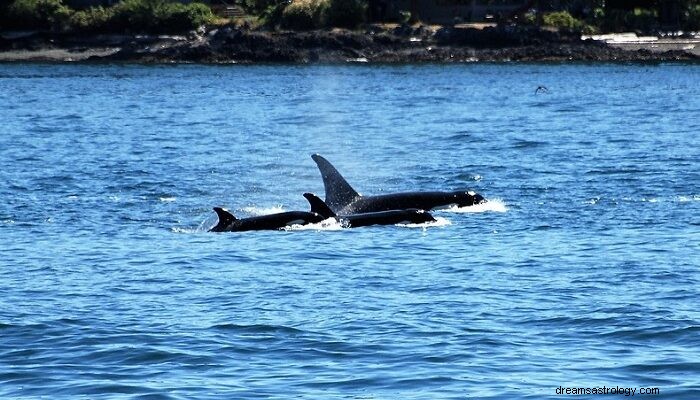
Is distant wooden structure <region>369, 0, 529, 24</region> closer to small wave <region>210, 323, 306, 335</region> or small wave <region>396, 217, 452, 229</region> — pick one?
small wave <region>396, 217, 452, 229</region>

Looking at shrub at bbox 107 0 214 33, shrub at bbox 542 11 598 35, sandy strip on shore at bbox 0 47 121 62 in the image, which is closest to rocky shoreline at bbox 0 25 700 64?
sandy strip on shore at bbox 0 47 121 62

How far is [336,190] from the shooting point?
3080 cm

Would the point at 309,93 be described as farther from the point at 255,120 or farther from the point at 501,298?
→ the point at 501,298

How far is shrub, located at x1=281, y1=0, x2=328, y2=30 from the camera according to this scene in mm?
134375

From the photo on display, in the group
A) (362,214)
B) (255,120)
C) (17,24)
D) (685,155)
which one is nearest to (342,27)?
(17,24)

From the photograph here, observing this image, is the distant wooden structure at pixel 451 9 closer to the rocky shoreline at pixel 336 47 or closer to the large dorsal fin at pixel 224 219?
the rocky shoreline at pixel 336 47

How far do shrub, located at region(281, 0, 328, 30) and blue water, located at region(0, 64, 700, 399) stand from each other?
81.2 metres

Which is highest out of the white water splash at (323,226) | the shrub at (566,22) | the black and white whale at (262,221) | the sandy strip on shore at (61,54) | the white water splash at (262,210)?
the black and white whale at (262,221)

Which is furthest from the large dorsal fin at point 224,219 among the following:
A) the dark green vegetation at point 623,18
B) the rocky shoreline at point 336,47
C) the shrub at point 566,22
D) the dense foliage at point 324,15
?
the dense foliage at point 324,15

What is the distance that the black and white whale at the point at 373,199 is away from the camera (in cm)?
3036

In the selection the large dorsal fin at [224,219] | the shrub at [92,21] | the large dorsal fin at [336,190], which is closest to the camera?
the large dorsal fin at [224,219]

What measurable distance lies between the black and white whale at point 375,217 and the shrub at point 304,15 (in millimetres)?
106652

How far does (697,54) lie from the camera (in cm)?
12356

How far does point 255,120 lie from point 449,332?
48.7 metres
